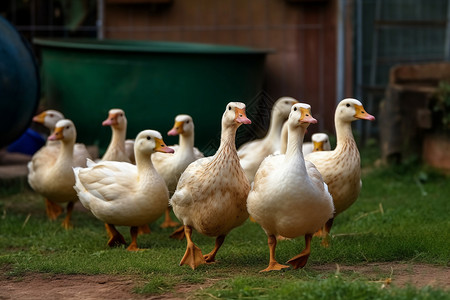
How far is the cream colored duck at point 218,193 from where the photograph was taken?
6230 mm

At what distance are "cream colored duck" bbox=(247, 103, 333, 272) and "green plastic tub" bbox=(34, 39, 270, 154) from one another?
4.97m

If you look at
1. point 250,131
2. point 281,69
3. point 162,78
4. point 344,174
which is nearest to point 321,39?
point 281,69

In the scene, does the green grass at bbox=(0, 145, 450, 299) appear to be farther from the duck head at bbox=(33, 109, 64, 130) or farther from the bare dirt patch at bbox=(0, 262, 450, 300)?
the duck head at bbox=(33, 109, 64, 130)

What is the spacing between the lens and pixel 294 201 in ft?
19.0

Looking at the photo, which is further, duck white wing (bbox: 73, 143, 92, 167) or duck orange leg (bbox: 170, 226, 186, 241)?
duck white wing (bbox: 73, 143, 92, 167)

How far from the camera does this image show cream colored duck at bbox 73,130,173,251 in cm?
703

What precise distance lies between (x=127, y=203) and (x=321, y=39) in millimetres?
6382

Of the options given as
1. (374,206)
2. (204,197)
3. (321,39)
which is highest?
(321,39)

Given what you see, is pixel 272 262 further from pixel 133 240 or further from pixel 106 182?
pixel 106 182

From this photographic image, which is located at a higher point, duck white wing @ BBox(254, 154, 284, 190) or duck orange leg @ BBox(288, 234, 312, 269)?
duck white wing @ BBox(254, 154, 284, 190)

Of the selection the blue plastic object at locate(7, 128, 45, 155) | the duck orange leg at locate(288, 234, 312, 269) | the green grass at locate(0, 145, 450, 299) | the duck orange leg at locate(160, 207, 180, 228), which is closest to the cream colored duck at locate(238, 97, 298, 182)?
the green grass at locate(0, 145, 450, 299)

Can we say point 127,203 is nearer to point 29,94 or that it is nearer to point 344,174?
point 344,174

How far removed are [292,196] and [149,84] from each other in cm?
567

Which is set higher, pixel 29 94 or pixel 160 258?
pixel 29 94
